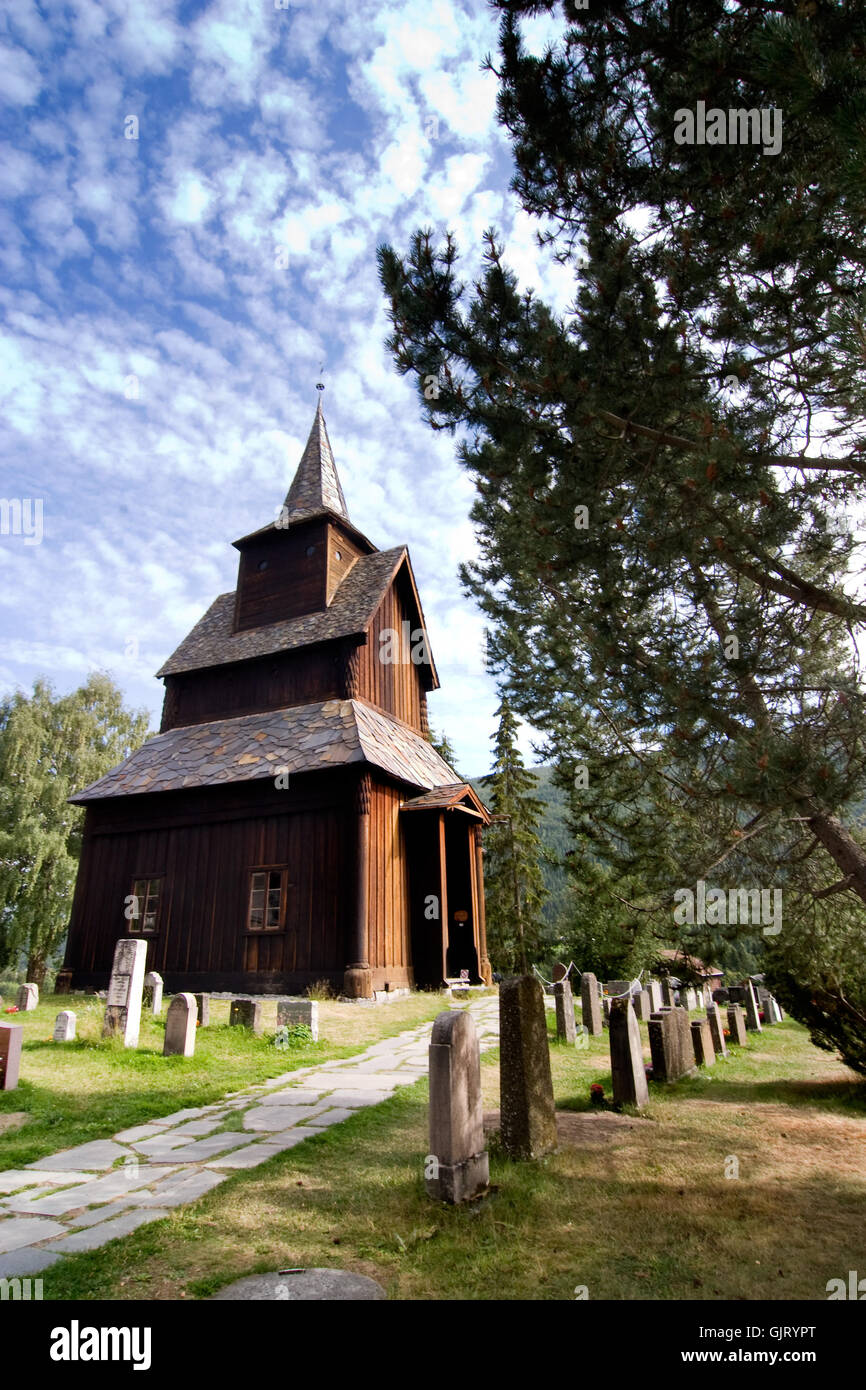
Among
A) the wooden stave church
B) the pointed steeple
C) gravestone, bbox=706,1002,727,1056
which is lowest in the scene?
gravestone, bbox=706,1002,727,1056

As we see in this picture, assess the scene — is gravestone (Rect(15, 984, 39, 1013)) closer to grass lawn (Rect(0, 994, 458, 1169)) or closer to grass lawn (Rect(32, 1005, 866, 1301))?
grass lawn (Rect(0, 994, 458, 1169))

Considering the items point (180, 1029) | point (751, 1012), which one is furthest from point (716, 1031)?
point (180, 1029)

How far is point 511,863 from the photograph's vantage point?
3033 centimetres

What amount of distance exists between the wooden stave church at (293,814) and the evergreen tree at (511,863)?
11.5 m

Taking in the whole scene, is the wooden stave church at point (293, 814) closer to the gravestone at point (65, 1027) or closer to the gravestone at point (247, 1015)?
the gravestone at point (247, 1015)

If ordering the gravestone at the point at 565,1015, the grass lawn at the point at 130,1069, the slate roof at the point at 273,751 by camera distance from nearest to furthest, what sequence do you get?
the grass lawn at the point at 130,1069 → the gravestone at the point at 565,1015 → the slate roof at the point at 273,751

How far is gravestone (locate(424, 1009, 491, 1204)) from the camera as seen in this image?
436cm

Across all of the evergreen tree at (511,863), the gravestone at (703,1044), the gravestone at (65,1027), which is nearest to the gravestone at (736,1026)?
the gravestone at (703,1044)

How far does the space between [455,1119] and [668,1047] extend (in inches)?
192

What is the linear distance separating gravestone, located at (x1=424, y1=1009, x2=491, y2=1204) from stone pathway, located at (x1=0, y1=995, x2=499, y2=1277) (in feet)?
4.47

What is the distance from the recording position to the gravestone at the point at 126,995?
9.14 metres

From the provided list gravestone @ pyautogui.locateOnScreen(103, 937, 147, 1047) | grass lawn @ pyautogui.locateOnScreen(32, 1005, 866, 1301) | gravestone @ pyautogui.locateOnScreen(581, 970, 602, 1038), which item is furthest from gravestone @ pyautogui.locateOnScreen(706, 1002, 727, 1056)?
gravestone @ pyautogui.locateOnScreen(103, 937, 147, 1047)

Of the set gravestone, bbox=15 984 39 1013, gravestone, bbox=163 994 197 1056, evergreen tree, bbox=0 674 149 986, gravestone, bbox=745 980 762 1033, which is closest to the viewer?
gravestone, bbox=163 994 197 1056
